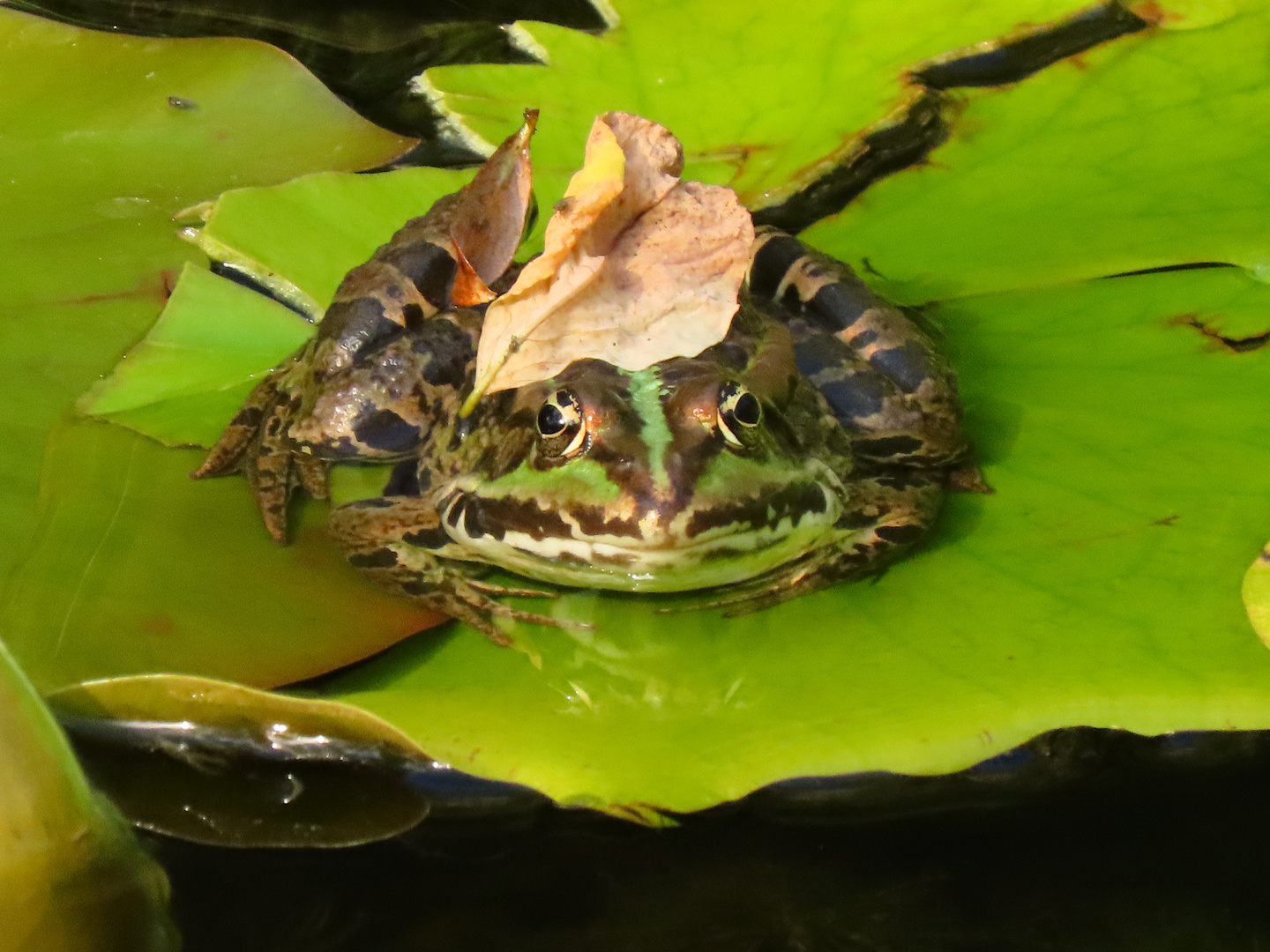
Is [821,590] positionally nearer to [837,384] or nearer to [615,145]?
[837,384]

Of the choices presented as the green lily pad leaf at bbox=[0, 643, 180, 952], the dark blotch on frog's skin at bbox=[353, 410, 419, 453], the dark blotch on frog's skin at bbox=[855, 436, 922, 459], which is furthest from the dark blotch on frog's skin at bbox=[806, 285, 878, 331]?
the green lily pad leaf at bbox=[0, 643, 180, 952]

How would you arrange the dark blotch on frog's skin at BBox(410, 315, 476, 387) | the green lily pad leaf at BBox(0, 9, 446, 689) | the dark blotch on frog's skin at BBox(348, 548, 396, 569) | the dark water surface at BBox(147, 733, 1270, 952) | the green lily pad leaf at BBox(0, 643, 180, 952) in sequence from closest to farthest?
the green lily pad leaf at BBox(0, 643, 180, 952), the dark water surface at BBox(147, 733, 1270, 952), the green lily pad leaf at BBox(0, 9, 446, 689), the dark blotch on frog's skin at BBox(348, 548, 396, 569), the dark blotch on frog's skin at BBox(410, 315, 476, 387)

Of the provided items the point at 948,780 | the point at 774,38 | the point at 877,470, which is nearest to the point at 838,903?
the point at 948,780

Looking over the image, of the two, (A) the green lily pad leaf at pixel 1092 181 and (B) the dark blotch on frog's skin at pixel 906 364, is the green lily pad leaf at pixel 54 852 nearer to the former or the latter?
(B) the dark blotch on frog's skin at pixel 906 364

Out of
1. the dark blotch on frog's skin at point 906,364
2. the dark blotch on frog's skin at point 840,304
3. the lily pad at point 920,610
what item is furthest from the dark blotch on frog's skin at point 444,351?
the dark blotch on frog's skin at point 906,364

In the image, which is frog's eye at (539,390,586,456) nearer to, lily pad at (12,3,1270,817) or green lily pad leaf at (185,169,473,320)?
lily pad at (12,3,1270,817)

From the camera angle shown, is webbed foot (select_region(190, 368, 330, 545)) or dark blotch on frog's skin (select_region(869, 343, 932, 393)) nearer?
webbed foot (select_region(190, 368, 330, 545))
